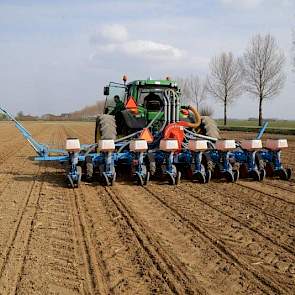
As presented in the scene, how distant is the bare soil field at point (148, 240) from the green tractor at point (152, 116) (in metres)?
1.59

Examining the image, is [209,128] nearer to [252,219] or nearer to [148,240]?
[252,219]

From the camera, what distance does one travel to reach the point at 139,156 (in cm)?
847

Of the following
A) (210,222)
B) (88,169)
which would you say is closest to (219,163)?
(88,169)

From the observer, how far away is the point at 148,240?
500 centimetres

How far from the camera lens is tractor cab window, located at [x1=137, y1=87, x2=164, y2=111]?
35.1 ft

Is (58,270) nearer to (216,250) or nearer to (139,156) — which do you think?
(216,250)

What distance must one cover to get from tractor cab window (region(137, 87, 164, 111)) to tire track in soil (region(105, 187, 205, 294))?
499cm

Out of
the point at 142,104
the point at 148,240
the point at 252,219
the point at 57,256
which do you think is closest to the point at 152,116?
the point at 142,104

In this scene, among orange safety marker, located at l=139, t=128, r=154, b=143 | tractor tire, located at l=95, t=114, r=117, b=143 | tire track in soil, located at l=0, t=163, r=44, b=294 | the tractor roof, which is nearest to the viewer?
tire track in soil, located at l=0, t=163, r=44, b=294

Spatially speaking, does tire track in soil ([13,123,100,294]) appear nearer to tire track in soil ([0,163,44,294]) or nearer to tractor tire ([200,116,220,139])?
tire track in soil ([0,163,44,294])

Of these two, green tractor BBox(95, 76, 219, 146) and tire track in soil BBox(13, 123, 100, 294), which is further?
green tractor BBox(95, 76, 219, 146)

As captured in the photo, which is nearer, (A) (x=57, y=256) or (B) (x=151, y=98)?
(A) (x=57, y=256)

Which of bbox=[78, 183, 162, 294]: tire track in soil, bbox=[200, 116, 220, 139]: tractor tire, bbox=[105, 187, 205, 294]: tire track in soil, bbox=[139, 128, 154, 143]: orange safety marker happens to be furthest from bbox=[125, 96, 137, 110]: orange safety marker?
bbox=[105, 187, 205, 294]: tire track in soil

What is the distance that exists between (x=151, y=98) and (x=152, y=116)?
0.56 m
